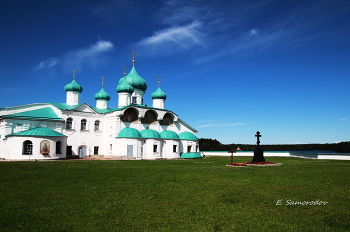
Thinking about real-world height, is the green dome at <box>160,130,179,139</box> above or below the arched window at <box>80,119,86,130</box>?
below

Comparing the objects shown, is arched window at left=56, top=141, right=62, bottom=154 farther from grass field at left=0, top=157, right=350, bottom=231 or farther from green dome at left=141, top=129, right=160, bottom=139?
grass field at left=0, top=157, right=350, bottom=231

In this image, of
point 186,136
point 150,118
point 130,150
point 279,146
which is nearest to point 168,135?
point 186,136

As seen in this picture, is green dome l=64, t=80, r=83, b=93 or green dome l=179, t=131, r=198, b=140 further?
green dome l=179, t=131, r=198, b=140

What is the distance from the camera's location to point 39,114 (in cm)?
3425

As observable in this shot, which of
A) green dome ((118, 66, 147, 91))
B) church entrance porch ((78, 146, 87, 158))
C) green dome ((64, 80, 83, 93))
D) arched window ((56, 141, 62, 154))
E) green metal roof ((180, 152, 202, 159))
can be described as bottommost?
green metal roof ((180, 152, 202, 159))

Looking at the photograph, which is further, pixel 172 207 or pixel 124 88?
pixel 124 88

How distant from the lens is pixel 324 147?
67.7m

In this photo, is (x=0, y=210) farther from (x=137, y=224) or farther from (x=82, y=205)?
(x=137, y=224)

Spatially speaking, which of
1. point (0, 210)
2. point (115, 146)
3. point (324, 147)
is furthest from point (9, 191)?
point (324, 147)

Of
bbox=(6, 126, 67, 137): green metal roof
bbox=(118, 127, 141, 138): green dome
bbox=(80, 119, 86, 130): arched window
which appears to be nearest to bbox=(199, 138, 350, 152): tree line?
bbox=(118, 127, 141, 138): green dome

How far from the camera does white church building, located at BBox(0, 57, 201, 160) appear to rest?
31078 millimetres

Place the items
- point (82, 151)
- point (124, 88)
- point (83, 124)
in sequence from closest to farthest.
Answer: point (82, 151), point (83, 124), point (124, 88)

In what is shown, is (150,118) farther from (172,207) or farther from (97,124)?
(172,207)

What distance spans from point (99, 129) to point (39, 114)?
7.71 m
